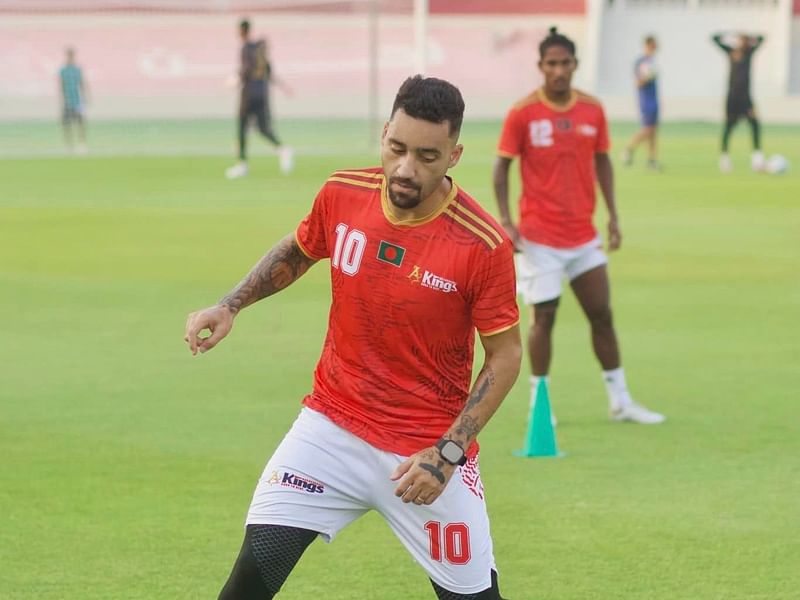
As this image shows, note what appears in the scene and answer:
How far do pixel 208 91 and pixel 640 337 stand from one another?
3529 cm

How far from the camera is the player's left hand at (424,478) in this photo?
519 cm

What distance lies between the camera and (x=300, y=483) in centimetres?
556

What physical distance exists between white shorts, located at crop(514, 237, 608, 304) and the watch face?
5360 millimetres

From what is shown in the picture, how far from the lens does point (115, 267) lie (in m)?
18.3

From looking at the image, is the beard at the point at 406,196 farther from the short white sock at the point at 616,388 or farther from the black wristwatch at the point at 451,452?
the short white sock at the point at 616,388

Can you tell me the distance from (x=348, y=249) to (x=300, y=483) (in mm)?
869

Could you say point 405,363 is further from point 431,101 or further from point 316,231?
point 431,101

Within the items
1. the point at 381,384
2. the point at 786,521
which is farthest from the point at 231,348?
the point at 381,384

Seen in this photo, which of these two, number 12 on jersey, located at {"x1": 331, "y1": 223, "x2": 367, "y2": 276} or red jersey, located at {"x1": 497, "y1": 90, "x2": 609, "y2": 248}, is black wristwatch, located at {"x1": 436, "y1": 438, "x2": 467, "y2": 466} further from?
red jersey, located at {"x1": 497, "y1": 90, "x2": 609, "y2": 248}

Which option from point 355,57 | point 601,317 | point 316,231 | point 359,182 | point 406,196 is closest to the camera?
point 406,196

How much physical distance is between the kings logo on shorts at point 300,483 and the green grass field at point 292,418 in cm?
186

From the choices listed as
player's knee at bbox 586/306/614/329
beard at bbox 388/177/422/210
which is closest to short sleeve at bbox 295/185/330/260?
beard at bbox 388/177/422/210

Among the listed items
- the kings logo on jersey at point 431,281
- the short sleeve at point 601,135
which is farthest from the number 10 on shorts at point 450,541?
the short sleeve at point 601,135

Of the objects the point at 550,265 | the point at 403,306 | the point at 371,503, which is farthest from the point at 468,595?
the point at 550,265
